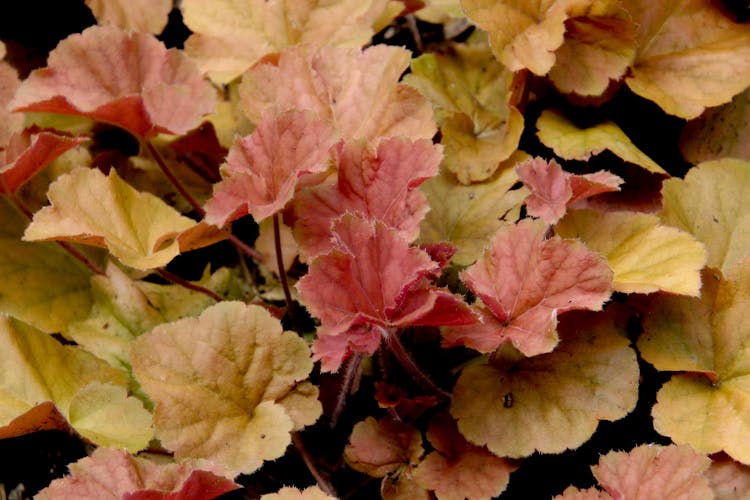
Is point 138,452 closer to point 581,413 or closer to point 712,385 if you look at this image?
point 581,413

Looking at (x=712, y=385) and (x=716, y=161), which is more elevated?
(x=716, y=161)

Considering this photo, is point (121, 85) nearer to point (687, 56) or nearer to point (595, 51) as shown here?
point (595, 51)

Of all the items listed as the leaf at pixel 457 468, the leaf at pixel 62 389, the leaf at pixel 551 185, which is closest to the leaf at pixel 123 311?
the leaf at pixel 62 389

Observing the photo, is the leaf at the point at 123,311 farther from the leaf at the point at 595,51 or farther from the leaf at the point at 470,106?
the leaf at the point at 595,51

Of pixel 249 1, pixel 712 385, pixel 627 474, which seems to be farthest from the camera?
pixel 249 1

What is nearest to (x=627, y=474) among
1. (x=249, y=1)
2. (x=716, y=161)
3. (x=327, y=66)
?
(x=716, y=161)

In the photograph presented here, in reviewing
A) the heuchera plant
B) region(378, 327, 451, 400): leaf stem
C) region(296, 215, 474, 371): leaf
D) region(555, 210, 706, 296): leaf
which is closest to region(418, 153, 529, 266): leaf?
the heuchera plant
